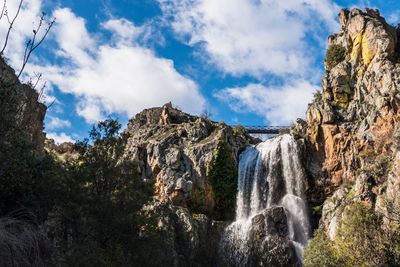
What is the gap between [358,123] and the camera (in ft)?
156

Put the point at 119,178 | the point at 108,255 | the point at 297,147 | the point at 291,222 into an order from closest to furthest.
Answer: the point at 108,255 < the point at 119,178 < the point at 291,222 < the point at 297,147

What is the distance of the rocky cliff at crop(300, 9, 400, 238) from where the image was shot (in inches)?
1592

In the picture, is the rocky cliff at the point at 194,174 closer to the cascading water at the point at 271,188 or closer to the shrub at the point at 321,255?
the cascading water at the point at 271,188

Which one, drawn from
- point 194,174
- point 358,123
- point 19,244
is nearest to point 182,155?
point 194,174

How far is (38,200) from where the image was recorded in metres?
19.9

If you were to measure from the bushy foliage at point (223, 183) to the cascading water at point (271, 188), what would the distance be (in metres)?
0.75

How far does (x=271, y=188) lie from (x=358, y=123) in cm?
1133

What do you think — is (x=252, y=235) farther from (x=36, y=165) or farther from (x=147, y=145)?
(x=36, y=165)

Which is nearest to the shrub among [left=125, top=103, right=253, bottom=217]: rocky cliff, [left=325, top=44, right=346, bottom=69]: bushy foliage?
[left=125, top=103, right=253, bottom=217]: rocky cliff

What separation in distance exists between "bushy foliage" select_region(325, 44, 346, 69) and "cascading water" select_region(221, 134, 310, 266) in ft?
45.1

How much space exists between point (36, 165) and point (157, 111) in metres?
42.7

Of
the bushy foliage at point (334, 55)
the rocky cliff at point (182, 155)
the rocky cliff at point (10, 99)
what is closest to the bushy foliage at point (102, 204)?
the rocky cliff at point (10, 99)

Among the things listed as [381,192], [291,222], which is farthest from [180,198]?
[381,192]

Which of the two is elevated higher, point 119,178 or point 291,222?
point 291,222
